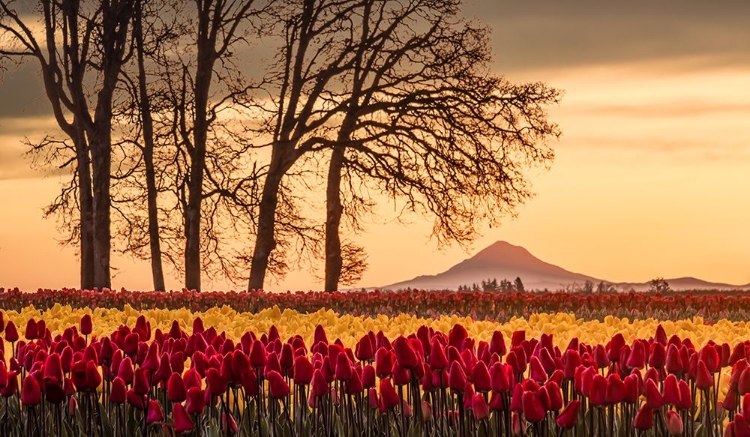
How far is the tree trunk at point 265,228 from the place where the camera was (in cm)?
2081

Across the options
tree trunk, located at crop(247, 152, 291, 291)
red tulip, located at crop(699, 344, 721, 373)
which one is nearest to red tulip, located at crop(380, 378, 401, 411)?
red tulip, located at crop(699, 344, 721, 373)

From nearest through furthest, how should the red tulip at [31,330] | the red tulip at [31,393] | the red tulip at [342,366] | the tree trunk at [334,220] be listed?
the red tulip at [342,366] < the red tulip at [31,393] < the red tulip at [31,330] < the tree trunk at [334,220]

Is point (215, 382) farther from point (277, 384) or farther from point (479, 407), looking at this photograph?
point (479, 407)

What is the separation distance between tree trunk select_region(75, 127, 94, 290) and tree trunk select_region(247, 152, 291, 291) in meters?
3.59

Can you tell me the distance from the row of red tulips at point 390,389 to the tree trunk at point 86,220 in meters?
16.2

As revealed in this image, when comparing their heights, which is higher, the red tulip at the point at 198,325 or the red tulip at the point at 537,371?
the red tulip at the point at 198,325

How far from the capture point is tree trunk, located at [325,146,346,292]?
872 inches

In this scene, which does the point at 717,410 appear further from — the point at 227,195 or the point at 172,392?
the point at 227,195

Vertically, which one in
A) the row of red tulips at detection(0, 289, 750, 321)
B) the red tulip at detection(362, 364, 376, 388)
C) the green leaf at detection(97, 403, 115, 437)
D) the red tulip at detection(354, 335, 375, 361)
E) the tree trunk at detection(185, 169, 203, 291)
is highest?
the tree trunk at detection(185, 169, 203, 291)

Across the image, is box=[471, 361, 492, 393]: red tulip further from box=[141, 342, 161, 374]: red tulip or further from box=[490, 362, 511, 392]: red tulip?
box=[141, 342, 161, 374]: red tulip

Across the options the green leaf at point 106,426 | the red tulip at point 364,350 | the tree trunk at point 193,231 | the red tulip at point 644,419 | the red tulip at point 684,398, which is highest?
the tree trunk at point 193,231

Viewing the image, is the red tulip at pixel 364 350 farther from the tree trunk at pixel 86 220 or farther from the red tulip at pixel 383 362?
the tree trunk at pixel 86 220

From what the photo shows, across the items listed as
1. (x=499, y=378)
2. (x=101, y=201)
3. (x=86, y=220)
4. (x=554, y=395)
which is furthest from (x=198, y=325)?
(x=86, y=220)

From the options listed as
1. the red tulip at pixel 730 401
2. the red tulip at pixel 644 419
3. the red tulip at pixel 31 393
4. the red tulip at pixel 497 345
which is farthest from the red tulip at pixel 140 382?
the red tulip at pixel 730 401
